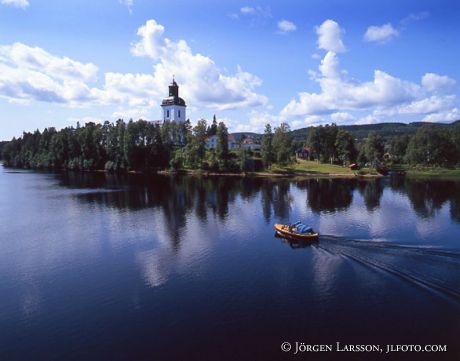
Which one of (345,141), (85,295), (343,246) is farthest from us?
(345,141)

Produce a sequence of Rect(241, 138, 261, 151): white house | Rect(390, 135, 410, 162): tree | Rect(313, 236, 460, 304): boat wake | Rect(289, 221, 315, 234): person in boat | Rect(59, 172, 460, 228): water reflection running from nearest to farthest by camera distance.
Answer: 1. Rect(313, 236, 460, 304): boat wake
2. Rect(289, 221, 315, 234): person in boat
3. Rect(59, 172, 460, 228): water reflection
4. Rect(390, 135, 410, 162): tree
5. Rect(241, 138, 261, 151): white house

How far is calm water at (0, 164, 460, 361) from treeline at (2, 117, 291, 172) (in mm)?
77044

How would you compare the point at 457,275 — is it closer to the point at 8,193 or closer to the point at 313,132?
the point at 8,193

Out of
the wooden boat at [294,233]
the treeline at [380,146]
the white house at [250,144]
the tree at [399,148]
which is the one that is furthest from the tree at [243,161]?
the wooden boat at [294,233]

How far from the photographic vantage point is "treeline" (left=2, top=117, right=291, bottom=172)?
14438cm

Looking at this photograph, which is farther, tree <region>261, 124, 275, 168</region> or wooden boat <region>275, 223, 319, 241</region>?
tree <region>261, 124, 275, 168</region>

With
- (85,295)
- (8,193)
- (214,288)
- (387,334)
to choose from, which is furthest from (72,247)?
(8,193)

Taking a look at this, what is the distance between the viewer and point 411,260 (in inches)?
1537

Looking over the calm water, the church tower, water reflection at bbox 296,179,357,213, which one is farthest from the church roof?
the calm water

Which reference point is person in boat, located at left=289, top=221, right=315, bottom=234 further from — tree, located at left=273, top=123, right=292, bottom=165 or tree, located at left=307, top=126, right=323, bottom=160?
tree, located at left=307, top=126, right=323, bottom=160

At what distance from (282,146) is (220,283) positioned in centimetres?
11199

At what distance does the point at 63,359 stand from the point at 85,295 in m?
9.23

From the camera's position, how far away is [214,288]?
32.8 metres

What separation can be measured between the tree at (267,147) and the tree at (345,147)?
30924 millimetres
